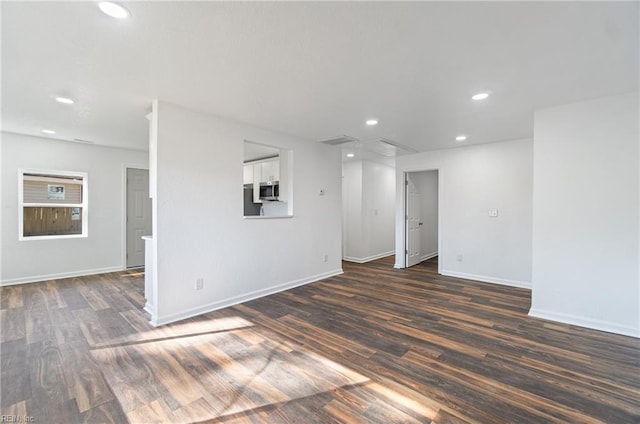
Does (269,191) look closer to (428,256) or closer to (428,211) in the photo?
(428,211)

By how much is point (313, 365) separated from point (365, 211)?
4.75m

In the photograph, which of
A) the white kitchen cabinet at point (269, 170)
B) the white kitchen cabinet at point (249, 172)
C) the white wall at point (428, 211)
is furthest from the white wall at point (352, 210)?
the white kitchen cabinet at point (249, 172)

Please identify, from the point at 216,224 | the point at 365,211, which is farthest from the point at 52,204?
the point at 365,211

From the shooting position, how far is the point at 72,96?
9.54 feet

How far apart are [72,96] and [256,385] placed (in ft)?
11.4

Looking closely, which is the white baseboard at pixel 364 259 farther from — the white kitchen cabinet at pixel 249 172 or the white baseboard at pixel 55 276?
the white baseboard at pixel 55 276

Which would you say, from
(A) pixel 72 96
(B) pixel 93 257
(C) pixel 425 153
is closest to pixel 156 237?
(A) pixel 72 96

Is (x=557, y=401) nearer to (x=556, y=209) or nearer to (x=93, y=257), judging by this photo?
(x=556, y=209)

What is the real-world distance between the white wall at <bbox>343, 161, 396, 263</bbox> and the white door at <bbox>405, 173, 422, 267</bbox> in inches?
41.0

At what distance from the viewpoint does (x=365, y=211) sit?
666cm

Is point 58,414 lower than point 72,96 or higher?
lower

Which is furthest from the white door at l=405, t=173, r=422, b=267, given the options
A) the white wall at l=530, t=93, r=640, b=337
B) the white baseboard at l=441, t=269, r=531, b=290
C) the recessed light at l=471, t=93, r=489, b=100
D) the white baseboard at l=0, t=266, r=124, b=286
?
the white baseboard at l=0, t=266, r=124, b=286

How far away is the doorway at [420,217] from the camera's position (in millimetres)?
5988

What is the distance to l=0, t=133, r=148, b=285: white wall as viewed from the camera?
4469mm
